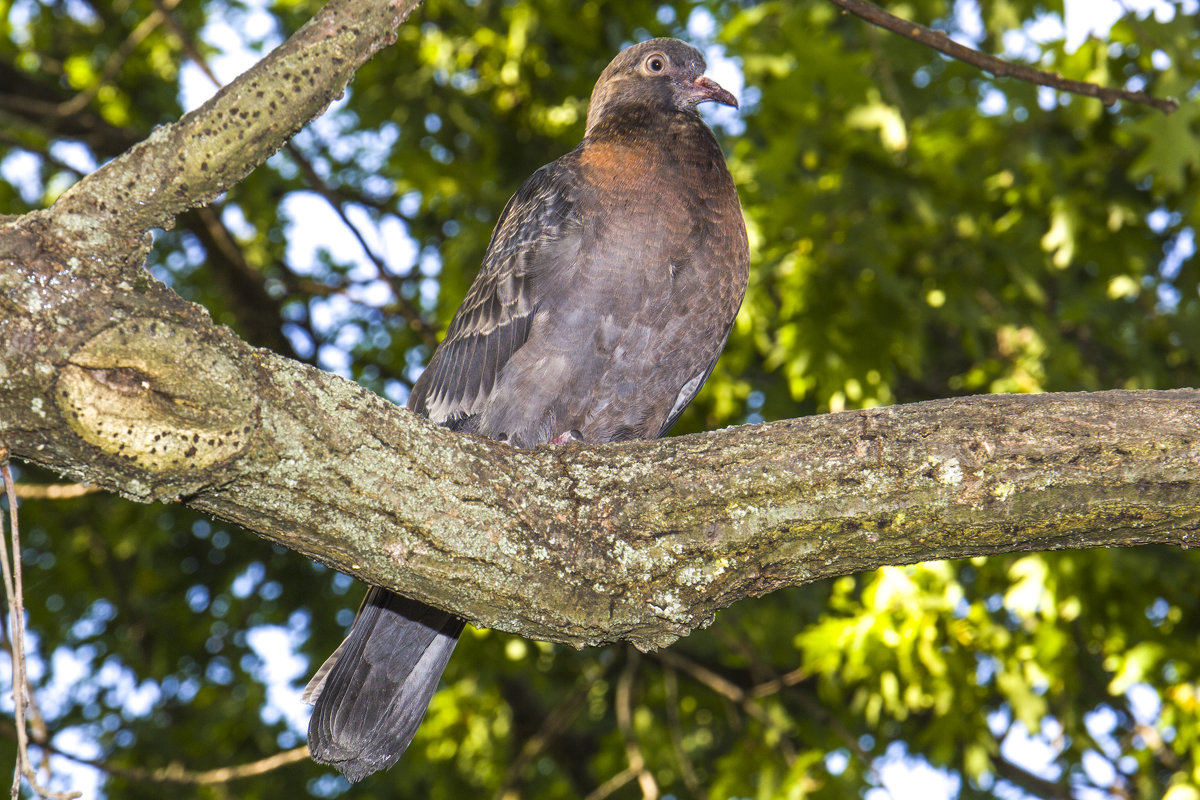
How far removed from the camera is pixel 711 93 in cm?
383

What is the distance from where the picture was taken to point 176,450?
1758mm

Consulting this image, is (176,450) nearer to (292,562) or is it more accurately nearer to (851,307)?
(851,307)

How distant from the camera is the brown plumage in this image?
327 centimetres

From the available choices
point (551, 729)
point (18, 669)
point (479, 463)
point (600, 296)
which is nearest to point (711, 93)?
point (600, 296)

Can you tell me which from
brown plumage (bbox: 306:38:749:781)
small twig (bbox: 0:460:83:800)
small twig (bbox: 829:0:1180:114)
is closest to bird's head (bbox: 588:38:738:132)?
brown plumage (bbox: 306:38:749:781)

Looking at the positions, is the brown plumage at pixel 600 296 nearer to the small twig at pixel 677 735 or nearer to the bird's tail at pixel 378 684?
the bird's tail at pixel 378 684

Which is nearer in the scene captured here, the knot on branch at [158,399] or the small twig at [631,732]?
the knot on branch at [158,399]

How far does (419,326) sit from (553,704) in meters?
3.74

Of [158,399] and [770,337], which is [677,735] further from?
[158,399]

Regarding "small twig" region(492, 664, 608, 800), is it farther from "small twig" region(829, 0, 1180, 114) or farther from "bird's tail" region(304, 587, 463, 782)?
"small twig" region(829, 0, 1180, 114)

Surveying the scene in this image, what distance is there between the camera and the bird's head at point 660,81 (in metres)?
3.84

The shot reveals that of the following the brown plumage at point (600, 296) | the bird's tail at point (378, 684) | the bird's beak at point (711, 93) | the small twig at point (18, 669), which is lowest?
the small twig at point (18, 669)

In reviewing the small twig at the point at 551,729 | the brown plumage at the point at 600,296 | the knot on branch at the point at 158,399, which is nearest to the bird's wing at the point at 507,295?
the brown plumage at the point at 600,296

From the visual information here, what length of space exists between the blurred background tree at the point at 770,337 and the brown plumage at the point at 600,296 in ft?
2.24
